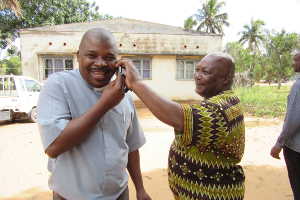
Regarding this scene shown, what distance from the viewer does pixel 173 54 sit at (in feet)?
45.6

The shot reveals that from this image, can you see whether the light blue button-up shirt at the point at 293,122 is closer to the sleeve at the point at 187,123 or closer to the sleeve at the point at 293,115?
the sleeve at the point at 293,115

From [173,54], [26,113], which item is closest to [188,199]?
[26,113]

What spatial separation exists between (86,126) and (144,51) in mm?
12893

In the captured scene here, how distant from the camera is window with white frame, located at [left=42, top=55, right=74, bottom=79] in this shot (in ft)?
42.5

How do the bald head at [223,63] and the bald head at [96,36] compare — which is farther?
the bald head at [223,63]

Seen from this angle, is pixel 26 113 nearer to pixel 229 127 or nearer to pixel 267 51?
pixel 229 127

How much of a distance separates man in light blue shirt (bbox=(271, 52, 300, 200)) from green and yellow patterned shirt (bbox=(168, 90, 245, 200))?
108 cm

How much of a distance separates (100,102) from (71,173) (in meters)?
0.47

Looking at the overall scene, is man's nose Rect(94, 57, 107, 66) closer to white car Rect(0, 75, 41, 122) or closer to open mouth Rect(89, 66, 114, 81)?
open mouth Rect(89, 66, 114, 81)

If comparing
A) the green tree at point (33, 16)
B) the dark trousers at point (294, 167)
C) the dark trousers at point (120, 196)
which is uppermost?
the green tree at point (33, 16)

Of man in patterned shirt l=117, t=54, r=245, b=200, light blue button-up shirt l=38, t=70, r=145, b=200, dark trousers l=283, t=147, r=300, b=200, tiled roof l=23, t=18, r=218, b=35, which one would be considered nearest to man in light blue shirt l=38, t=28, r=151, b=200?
light blue button-up shirt l=38, t=70, r=145, b=200

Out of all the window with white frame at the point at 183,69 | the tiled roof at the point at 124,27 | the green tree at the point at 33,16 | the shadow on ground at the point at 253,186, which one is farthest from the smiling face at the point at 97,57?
the green tree at the point at 33,16

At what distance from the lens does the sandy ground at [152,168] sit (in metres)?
3.67

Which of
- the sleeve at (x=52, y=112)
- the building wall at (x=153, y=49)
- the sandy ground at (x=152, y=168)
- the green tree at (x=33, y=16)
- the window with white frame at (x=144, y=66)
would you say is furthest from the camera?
the green tree at (x=33, y=16)
